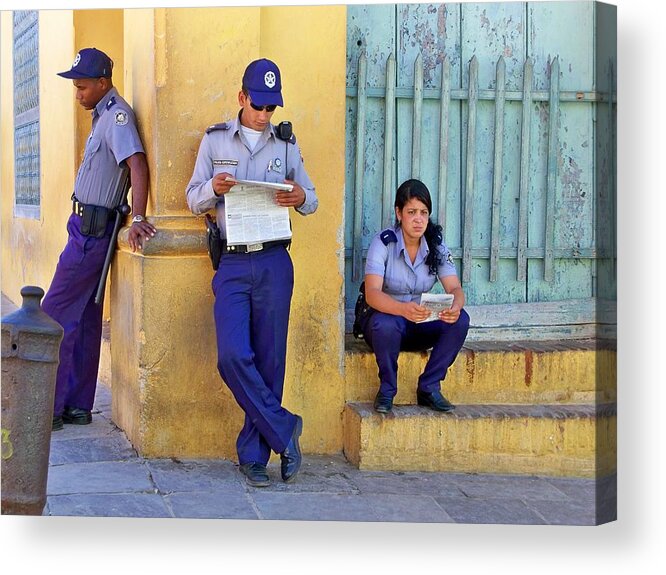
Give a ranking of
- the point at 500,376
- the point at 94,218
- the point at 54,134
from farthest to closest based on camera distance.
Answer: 1. the point at 54,134
2. the point at 94,218
3. the point at 500,376

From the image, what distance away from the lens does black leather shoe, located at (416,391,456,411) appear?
5.39 metres

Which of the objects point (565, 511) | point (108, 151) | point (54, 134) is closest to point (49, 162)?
point (54, 134)

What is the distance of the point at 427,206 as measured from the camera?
17.3 ft

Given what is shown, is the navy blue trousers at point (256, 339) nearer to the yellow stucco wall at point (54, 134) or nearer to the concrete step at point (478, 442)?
the concrete step at point (478, 442)

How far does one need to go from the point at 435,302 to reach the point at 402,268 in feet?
0.90

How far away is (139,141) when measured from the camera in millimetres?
5410

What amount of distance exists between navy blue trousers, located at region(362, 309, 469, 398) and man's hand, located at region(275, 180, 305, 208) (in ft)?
2.27

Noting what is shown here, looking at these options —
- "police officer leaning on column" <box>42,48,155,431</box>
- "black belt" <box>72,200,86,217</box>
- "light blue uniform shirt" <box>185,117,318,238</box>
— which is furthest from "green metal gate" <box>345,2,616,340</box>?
"black belt" <box>72,200,86,217</box>

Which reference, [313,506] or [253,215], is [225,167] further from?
[313,506]

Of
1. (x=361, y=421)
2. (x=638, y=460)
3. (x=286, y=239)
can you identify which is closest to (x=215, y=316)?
(x=286, y=239)

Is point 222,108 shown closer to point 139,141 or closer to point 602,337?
point 139,141

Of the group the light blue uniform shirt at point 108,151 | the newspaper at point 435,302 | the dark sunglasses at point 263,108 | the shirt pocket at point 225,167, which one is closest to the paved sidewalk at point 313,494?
the newspaper at point 435,302

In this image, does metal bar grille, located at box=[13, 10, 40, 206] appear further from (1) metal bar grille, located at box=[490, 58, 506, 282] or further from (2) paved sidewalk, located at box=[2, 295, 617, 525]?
(1) metal bar grille, located at box=[490, 58, 506, 282]

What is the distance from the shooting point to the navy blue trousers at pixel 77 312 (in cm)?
571
